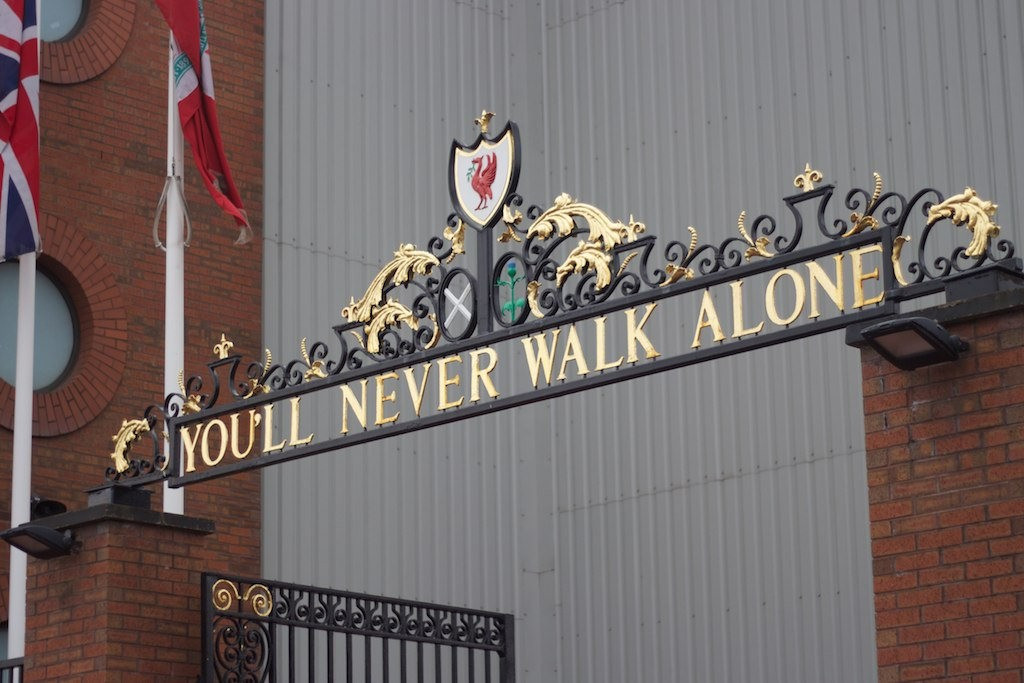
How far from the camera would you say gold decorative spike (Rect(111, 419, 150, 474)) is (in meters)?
11.4

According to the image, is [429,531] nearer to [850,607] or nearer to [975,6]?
[850,607]

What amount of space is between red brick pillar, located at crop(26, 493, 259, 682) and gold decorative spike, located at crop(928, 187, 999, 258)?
16.3ft

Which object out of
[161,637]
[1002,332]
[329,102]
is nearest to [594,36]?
[329,102]

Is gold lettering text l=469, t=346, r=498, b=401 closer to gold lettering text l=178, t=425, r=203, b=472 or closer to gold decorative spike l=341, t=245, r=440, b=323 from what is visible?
gold decorative spike l=341, t=245, r=440, b=323

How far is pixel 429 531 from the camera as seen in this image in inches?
636

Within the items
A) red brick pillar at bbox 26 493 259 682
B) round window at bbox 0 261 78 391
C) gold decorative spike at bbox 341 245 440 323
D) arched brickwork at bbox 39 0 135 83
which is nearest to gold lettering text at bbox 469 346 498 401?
gold decorative spike at bbox 341 245 440 323

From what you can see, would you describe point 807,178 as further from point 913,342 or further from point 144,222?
point 144,222

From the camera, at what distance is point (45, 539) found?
432 inches

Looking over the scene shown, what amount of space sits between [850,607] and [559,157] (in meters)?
5.40

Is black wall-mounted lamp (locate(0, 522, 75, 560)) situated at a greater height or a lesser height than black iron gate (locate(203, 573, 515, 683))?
greater

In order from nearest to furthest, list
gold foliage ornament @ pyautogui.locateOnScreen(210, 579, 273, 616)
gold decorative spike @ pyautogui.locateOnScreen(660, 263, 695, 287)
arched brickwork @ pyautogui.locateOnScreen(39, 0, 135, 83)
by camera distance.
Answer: gold decorative spike @ pyautogui.locateOnScreen(660, 263, 695, 287) → gold foliage ornament @ pyautogui.locateOnScreen(210, 579, 273, 616) → arched brickwork @ pyautogui.locateOnScreen(39, 0, 135, 83)

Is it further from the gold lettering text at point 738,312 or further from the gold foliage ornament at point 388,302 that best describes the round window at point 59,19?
the gold lettering text at point 738,312

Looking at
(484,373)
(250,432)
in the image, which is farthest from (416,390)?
(250,432)

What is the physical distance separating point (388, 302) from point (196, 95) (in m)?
3.62
